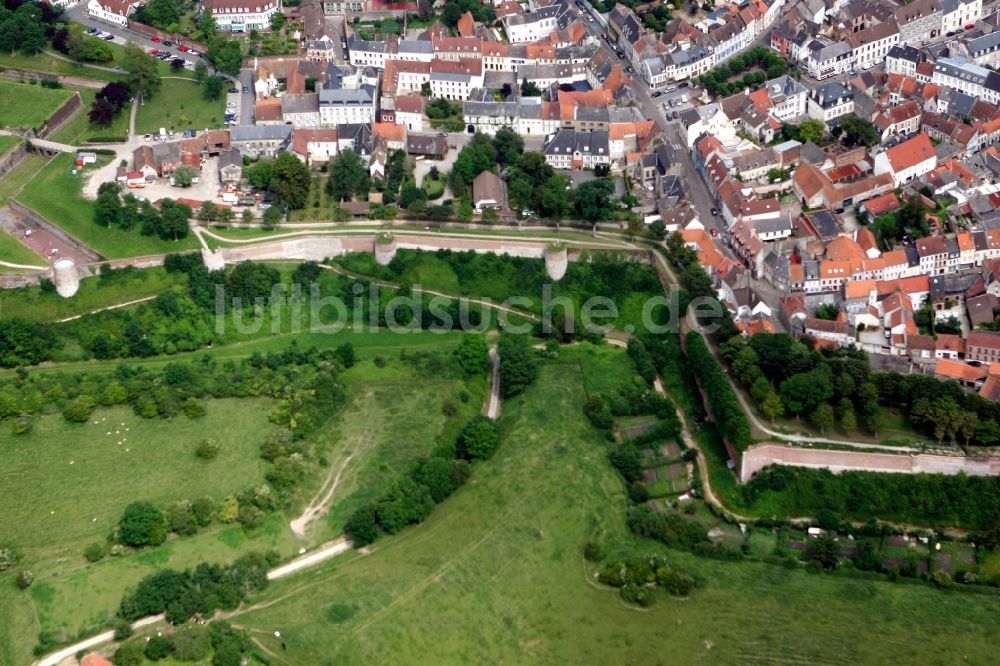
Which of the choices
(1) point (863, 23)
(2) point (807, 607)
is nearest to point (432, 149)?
(1) point (863, 23)

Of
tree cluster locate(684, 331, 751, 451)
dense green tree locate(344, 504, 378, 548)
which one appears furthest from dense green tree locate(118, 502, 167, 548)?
tree cluster locate(684, 331, 751, 451)

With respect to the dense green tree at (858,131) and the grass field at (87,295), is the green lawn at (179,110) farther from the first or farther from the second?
the dense green tree at (858,131)

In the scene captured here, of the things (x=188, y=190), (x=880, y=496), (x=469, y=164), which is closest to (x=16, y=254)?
(x=188, y=190)

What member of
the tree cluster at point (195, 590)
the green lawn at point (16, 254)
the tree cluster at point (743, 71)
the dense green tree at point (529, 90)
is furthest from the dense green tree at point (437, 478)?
the tree cluster at point (743, 71)

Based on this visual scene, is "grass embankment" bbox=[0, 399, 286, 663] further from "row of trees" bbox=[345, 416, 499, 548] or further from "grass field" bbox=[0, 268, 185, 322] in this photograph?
"grass field" bbox=[0, 268, 185, 322]

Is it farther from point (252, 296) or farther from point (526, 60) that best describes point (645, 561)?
point (526, 60)
